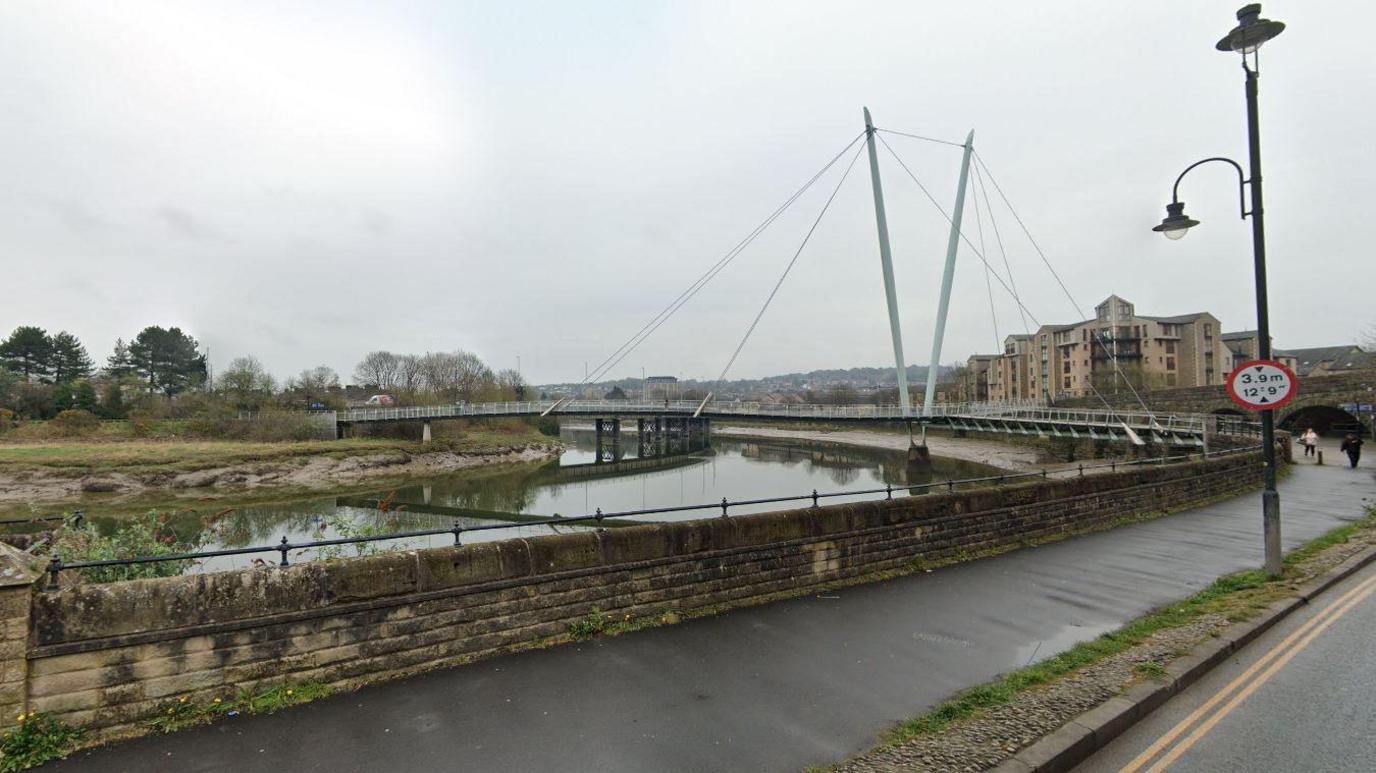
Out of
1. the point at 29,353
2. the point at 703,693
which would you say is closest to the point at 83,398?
the point at 29,353

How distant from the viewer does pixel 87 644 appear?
434 cm

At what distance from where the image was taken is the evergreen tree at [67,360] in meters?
61.8

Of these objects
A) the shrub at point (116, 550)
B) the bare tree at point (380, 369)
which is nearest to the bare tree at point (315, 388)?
the bare tree at point (380, 369)

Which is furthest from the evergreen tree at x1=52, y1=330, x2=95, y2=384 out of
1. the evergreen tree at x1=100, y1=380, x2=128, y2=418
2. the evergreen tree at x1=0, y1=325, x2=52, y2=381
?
the evergreen tree at x1=100, y1=380, x2=128, y2=418

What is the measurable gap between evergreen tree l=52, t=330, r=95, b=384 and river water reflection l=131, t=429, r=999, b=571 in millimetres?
49698

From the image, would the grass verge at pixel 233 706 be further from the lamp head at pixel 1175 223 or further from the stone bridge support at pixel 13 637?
the lamp head at pixel 1175 223

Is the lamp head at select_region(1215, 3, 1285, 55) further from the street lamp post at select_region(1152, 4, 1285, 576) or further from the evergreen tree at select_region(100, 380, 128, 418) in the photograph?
the evergreen tree at select_region(100, 380, 128, 418)

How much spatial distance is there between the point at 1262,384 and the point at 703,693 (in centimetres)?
834

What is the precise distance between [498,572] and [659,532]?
72.8 inches

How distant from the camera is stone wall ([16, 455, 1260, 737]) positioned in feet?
14.4

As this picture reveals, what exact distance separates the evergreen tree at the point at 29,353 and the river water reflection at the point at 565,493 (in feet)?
166

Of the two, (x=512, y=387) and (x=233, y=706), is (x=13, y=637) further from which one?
(x=512, y=387)

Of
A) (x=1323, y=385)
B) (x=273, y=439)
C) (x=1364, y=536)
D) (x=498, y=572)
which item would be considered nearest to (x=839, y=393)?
(x=1323, y=385)

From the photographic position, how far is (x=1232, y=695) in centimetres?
481
